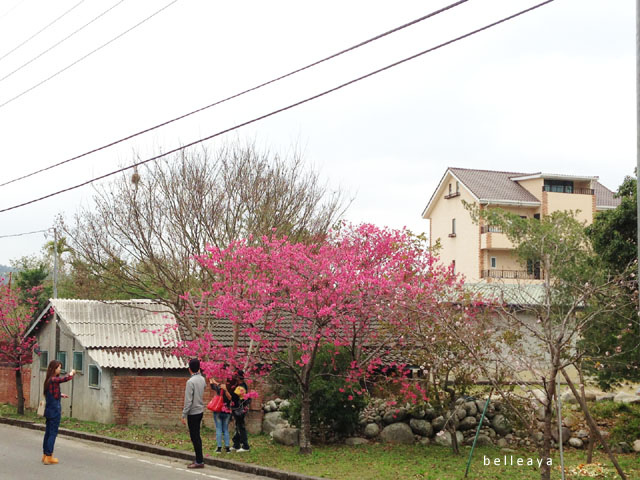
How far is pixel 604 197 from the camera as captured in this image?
54.2m

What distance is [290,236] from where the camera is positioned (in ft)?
85.6

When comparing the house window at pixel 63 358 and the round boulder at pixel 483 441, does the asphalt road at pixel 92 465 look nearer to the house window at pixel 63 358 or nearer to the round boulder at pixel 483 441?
the round boulder at pixel 483 441

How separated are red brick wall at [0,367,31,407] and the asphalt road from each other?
10869 mm

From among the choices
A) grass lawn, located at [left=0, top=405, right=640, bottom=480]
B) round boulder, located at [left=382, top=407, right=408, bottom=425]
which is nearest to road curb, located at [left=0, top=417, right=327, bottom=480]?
grass lawn, located at [left=0, top=405, right=640, bottom=480]

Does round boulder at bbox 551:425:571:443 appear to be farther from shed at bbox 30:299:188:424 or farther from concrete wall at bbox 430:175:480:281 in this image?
concrete wall at bbox 430:175:480:281

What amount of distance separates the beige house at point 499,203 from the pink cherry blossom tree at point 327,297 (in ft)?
103

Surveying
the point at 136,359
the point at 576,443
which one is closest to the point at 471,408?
the point at 576,443

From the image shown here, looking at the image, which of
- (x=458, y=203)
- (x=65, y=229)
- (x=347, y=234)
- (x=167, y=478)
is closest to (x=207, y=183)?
(x=65, y=229)

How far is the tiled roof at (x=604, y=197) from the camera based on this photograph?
5272 cm

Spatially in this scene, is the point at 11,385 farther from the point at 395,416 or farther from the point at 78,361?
the point at 395,416

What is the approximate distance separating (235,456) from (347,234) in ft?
19.0

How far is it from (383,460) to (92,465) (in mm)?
5628

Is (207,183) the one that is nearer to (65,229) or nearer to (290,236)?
(290,236)

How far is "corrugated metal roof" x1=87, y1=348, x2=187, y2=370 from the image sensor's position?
22266mm
